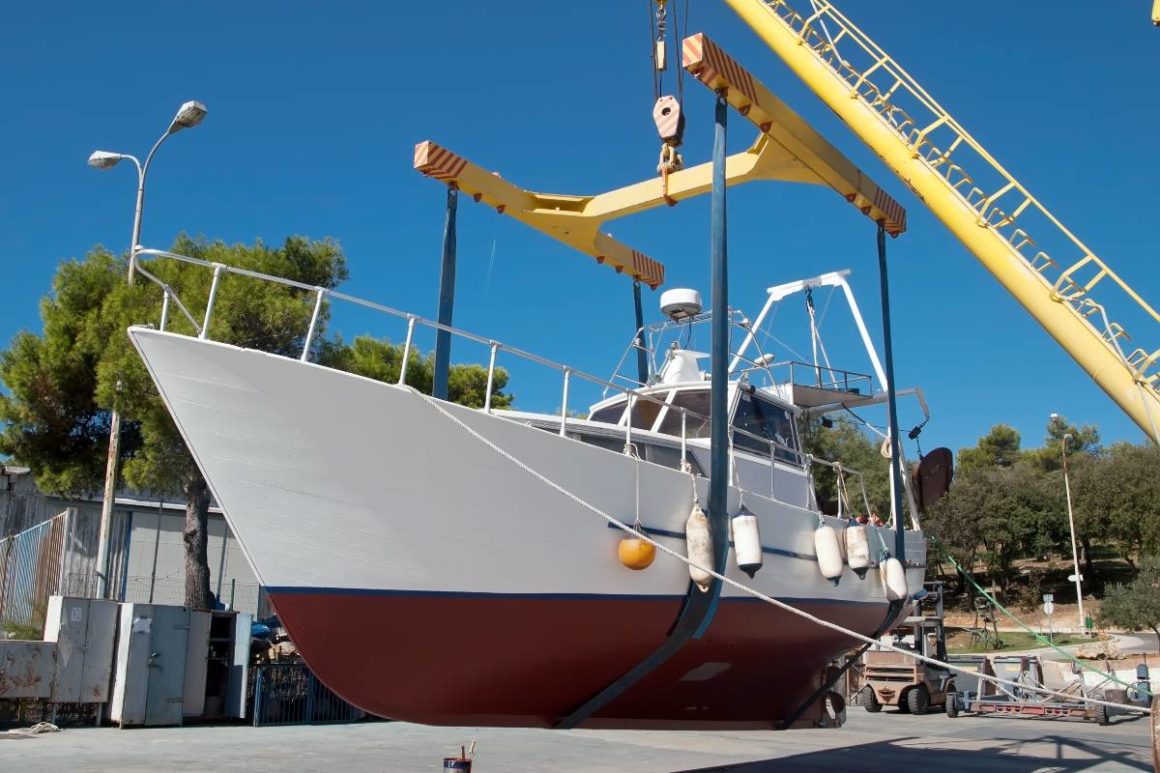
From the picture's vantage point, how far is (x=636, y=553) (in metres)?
6.40

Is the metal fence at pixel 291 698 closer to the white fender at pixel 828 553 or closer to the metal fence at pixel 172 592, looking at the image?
the metal fence at pixel 172 592

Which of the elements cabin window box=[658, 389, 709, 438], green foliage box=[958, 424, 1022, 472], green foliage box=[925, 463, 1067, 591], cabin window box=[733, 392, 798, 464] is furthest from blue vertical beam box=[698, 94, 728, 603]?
green foliage box=[958, 424, 1022, 472]

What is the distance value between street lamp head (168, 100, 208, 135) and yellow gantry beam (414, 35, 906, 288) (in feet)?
15.4

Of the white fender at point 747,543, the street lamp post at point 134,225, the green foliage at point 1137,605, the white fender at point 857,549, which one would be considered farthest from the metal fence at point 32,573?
the green foliage at point 1137,605

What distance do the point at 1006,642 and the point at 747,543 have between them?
28917 mm

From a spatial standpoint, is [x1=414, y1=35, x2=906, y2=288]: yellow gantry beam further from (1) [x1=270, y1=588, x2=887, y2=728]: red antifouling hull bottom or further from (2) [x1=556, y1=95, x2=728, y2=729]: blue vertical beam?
(1) [x1=270, y1=588, x2=887, y2=728]: red antifouling hull bottom

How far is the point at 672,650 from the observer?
700cm

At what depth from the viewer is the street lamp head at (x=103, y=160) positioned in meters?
12.3

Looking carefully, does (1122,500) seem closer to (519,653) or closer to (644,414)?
(644,414)

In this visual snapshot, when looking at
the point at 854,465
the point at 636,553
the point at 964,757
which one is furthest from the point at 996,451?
the point at 636,553

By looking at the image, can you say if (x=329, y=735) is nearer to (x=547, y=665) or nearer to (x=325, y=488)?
(x=547, y=665)

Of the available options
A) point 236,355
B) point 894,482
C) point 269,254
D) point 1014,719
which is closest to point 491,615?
point 236,355

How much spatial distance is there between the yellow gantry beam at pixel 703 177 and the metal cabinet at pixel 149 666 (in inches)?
282

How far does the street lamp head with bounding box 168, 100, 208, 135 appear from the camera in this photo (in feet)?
38.4
